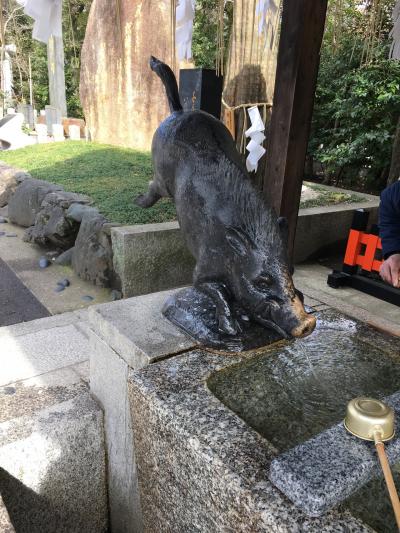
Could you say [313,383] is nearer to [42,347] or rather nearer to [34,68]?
[42,347]

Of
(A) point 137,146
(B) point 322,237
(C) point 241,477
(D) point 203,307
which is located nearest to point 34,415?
(D) point 203,307

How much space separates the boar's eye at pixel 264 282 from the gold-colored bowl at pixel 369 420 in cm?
61

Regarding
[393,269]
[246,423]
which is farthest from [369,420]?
[393,269]

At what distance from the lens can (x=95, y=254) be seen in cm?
440

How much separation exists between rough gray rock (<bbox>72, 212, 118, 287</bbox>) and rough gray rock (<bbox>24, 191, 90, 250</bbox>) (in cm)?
52

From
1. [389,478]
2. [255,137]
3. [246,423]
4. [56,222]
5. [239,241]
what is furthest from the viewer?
[56,222]

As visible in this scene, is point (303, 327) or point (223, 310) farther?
point (223, 310)

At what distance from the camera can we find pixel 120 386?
6.31 ft

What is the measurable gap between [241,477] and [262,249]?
887 millimetres

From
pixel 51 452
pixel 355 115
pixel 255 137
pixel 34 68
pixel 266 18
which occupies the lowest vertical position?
pixel 51 452

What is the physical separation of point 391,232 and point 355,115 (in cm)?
669

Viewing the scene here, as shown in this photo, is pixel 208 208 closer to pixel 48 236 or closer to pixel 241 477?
pixel 241 477

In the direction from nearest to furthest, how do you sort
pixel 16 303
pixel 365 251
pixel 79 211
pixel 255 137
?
pixel 255 137
pixel 16 303
pixel 365 251
pixel 79 211

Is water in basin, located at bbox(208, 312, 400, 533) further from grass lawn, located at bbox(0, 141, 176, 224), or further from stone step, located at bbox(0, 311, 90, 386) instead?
grass lawn, located at bbox(0, 141, 176, 224)
